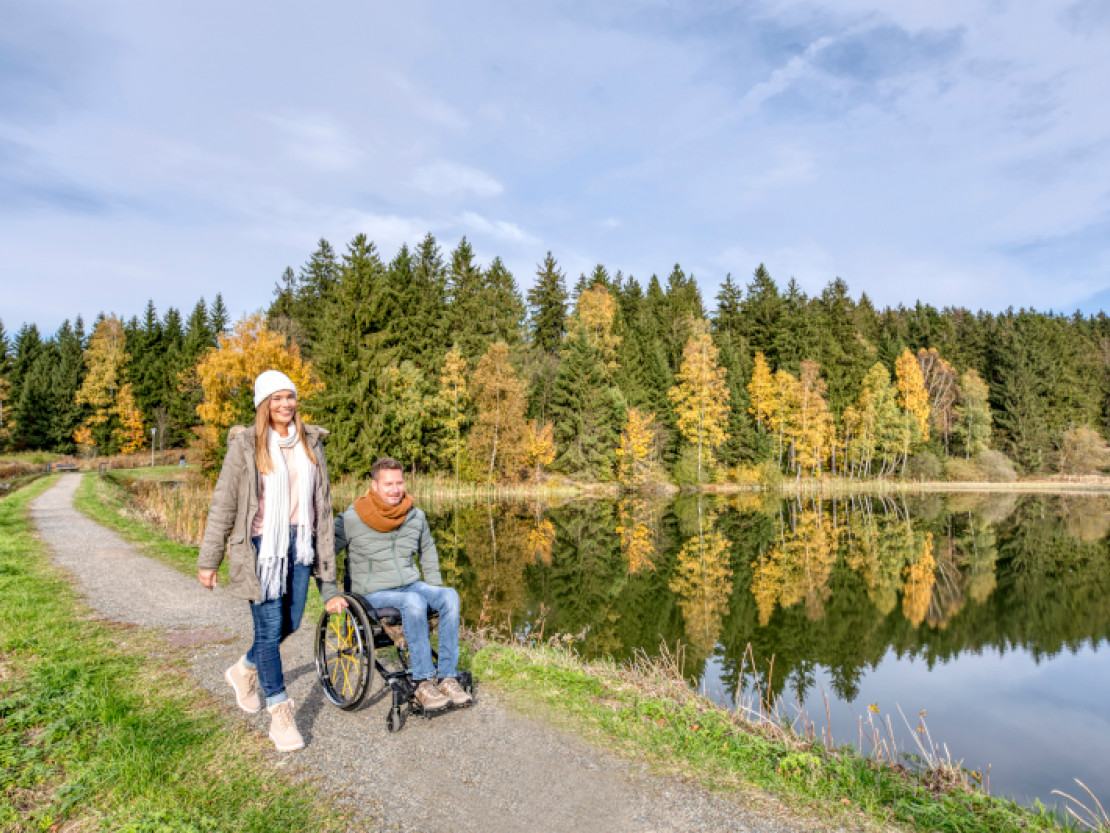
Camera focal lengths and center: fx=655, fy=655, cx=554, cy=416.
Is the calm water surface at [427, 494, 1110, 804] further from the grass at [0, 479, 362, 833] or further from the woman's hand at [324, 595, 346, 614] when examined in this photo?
the grass at [0, 479, 362, 833]

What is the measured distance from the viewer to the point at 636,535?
2225 centimetres

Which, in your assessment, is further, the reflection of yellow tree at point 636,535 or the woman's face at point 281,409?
the reflection of yellow tree at point 636,535

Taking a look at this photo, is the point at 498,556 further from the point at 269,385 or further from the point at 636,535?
the point at 269,385

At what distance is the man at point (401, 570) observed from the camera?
4.49 m

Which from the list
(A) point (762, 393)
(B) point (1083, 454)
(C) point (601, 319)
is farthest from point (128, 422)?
(B) point (1083, 454)

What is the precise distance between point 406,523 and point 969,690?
8839mm

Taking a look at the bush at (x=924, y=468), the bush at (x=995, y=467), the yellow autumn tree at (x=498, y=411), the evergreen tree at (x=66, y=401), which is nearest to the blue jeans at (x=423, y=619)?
the yellow autumn tree at (x=498, y=411)

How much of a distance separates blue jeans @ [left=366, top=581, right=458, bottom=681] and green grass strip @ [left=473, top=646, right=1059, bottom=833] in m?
0.78

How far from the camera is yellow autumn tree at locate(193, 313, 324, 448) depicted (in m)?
29.3

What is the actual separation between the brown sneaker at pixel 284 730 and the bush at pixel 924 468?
53.3 meters

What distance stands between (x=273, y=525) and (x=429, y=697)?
1.57m

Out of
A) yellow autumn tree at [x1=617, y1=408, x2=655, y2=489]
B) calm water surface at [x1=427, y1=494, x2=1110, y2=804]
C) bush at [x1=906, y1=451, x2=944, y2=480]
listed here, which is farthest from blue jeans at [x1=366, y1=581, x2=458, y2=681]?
bush at [x1=906, y1=451, x2=944, y2=480]

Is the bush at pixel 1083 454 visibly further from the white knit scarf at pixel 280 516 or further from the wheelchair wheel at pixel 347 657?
the white knit scarf at pixel 280 516

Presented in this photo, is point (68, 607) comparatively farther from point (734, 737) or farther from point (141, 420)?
point (141, 420)
